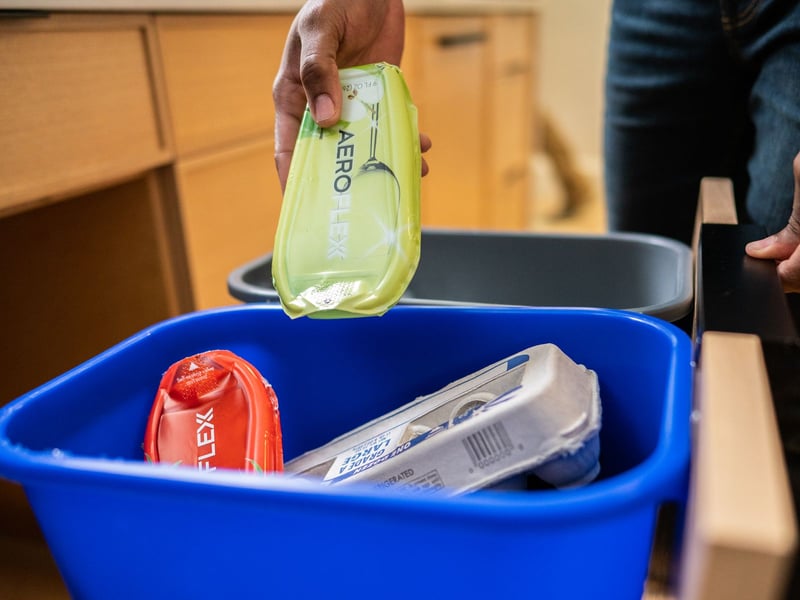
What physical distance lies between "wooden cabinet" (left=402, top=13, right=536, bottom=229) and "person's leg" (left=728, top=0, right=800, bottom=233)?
790 mm

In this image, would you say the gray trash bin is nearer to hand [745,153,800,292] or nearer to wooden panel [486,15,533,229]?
hand [745,153,800,292]

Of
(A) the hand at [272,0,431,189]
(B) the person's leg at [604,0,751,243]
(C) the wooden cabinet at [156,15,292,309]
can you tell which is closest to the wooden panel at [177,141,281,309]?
(C) the wooden cabinet at [156,15,292,309]

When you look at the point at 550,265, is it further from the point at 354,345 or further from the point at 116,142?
the point at 116,142

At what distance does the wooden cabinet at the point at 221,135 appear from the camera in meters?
0.82

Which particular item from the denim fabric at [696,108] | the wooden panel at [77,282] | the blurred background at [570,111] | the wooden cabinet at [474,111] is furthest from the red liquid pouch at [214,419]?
the blurred background at [570,111]

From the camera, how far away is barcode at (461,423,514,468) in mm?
354

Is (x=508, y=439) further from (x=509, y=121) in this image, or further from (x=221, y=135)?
(x=509, y=121)

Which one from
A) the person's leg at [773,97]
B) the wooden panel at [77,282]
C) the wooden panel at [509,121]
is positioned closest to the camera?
the person's leg at [773,97]

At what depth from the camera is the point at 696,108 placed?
733 millimetres

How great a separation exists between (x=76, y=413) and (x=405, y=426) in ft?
0.68

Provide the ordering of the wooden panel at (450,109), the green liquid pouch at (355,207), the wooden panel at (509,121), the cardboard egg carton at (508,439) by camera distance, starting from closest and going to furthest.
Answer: the cardboard egg carton at (508,439), the green liquid pouch at (355,207), the wooden panel at (450,109), the wooden panel at (509,121)

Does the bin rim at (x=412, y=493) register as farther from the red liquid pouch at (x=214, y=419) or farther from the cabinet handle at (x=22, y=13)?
the cabinet handle at (x=22, y=13)

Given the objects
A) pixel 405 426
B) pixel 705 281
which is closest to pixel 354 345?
Answer: pixel 405 426

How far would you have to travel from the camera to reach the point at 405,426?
45 cm
